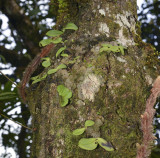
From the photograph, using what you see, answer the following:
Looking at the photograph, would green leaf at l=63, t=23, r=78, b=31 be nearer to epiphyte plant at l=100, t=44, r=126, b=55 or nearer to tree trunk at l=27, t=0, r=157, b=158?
tree trunk at l=27, t=0, r=157, b=158

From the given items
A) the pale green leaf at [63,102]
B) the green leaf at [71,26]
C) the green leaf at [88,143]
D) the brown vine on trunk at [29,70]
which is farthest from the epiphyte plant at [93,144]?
the green leaf at [71,26]

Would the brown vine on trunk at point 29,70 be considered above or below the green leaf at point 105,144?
above

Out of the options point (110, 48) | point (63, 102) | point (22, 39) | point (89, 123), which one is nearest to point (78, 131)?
point (89, 123)

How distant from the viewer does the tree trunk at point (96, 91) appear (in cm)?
100

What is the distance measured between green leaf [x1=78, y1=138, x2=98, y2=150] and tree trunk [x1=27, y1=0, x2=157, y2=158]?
0.12 feet

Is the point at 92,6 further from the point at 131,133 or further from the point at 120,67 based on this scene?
the point at 131,133

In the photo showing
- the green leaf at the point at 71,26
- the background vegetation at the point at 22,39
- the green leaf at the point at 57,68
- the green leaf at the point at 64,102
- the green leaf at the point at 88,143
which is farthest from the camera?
the background vegetation at the point at 22,39

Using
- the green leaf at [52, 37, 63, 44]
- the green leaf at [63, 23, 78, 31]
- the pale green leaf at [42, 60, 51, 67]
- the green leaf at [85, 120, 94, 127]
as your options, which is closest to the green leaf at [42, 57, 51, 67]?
the pale green leaf at [42, 60, 51, 67]

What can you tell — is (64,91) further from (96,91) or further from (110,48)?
(110,48)

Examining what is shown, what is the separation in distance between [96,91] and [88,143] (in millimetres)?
261

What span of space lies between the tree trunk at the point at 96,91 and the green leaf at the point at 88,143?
0.04 metres

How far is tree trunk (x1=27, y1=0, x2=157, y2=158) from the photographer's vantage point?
1.00 meters

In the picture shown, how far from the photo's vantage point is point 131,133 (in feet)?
3.33

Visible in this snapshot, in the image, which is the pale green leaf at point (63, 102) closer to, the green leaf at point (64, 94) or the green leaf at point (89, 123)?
the green leaf at point (64, 94)
